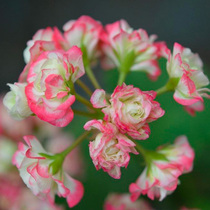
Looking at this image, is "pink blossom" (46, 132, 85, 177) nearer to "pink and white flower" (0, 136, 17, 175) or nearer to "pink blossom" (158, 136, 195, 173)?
"pink and white flower" (0, 136, 17, 175)

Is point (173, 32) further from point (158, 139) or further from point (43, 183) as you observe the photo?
point (43, 183)

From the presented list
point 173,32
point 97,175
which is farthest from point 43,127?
point 173,32

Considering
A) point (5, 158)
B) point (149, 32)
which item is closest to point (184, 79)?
point (5, 158)

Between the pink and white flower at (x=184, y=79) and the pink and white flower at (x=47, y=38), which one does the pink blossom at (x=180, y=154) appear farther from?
the pink and white flower at (x=47, y=38)

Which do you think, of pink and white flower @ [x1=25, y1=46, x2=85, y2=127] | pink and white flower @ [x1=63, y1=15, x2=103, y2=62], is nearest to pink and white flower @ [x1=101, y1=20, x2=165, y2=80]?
pink and white flower @ [x1=63, y1=15, x2=103, y2=62]

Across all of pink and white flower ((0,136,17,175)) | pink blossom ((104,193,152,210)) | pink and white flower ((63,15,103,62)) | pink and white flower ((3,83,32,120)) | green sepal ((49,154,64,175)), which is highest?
pink and white flower ((63,15,103,62))

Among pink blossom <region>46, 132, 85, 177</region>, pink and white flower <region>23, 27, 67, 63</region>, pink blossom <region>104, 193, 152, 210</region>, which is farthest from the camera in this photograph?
pink blossom <region>46, 132, 85, 177</region>
